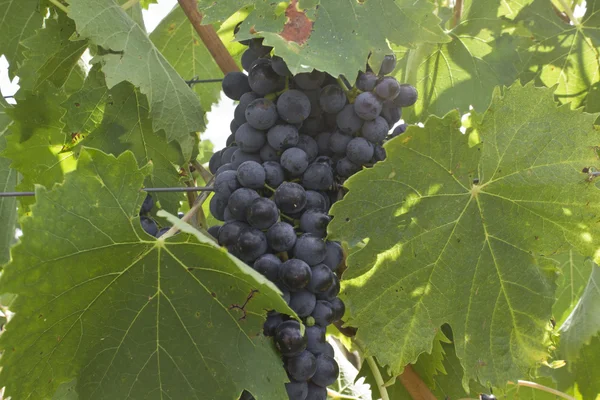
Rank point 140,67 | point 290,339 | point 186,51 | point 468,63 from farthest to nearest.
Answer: point 186,51, point 468,63, point 140,67, point 290,339

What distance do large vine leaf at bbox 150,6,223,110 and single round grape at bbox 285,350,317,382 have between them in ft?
3.69

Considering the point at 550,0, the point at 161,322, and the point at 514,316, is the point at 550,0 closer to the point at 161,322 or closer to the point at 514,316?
the point at 514,316

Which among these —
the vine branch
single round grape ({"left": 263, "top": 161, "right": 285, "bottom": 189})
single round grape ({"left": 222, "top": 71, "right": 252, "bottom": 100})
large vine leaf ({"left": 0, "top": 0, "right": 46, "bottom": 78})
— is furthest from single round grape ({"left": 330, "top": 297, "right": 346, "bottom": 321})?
large vine leaf ({"left": 0, "top": 0, "right": 46, "bottom": 78})

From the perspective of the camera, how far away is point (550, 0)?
1.71 m

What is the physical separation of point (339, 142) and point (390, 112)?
137mm

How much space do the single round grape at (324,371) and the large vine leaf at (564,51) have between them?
102 centimetres

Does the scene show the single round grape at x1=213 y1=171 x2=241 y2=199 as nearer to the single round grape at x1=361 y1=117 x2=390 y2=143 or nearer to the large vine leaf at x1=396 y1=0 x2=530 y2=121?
the single round grape at x1=361 y1=117 x2=390 y2=143

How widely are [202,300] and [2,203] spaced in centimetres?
76

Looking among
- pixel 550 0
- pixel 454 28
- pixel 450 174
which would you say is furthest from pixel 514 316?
pixel 550 0

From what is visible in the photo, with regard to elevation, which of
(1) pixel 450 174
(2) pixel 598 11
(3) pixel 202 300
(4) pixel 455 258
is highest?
(3) pixel 202 300

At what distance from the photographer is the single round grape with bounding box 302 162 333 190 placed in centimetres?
114

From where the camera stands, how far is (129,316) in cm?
102

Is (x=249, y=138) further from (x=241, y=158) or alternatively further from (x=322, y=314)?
(x=322, y=314)

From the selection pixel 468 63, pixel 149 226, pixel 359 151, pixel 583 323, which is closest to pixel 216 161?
pixel 149 226
